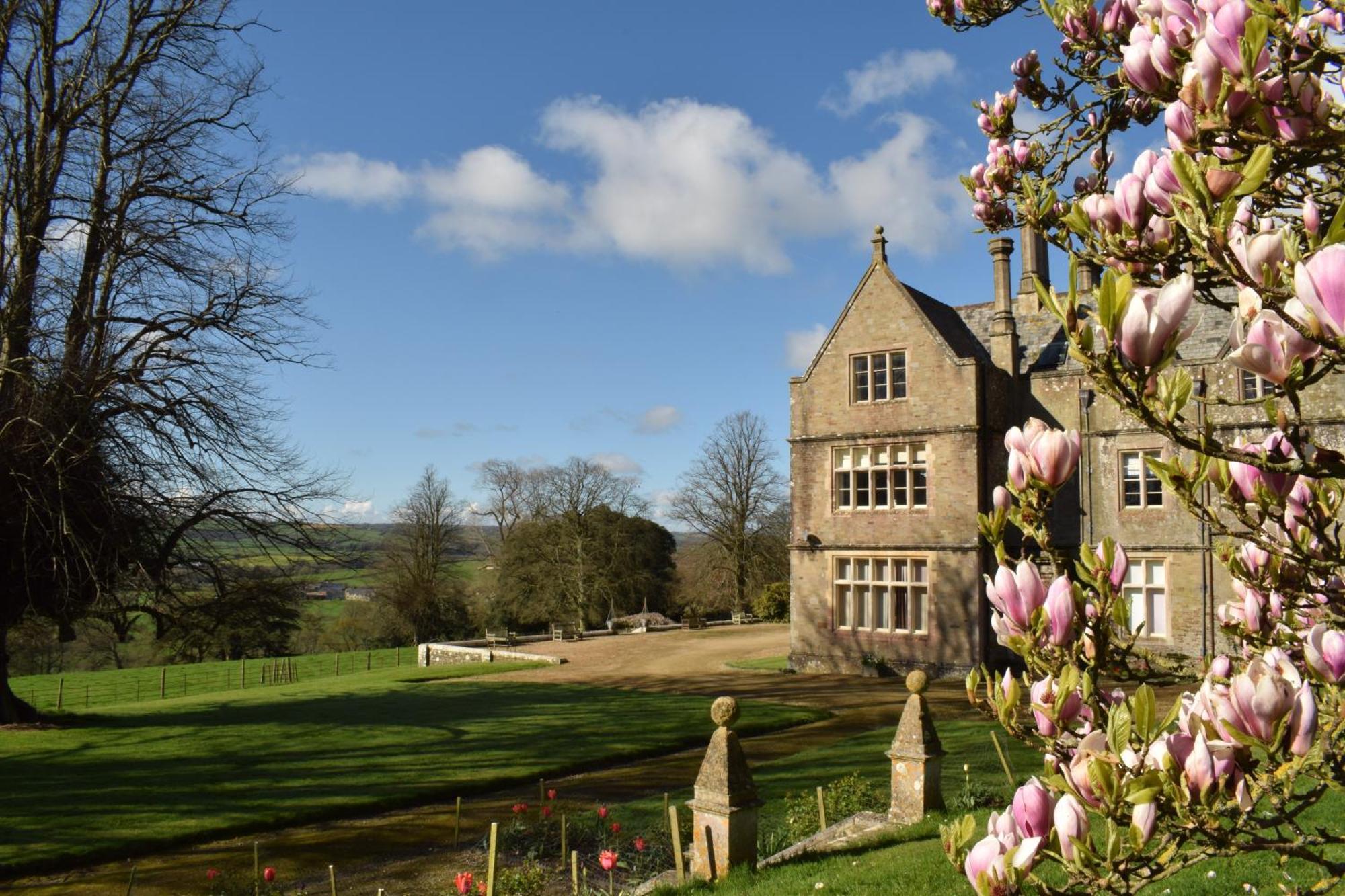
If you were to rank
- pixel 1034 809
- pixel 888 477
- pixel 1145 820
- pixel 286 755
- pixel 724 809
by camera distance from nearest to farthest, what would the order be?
pixel 1145 820
pixel 1034 809
pixel 724 809
pixel 286 755
pixel 888 477

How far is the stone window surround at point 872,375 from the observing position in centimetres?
2428

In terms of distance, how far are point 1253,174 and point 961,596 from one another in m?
22.5

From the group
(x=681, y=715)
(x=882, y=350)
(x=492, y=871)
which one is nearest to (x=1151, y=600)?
(x=882, y=350)

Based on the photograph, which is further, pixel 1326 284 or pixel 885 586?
pixel 885 586

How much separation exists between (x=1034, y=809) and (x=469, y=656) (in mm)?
35135

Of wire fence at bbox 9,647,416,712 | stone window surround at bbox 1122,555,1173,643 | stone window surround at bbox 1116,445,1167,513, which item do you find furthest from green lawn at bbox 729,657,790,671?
wire fence at bbox 9,647,416,712

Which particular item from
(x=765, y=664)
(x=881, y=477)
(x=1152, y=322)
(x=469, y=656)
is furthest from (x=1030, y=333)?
(x=1152, y=322)

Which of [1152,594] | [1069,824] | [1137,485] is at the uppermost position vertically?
[1137,485]

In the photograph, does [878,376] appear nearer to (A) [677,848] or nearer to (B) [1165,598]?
(B) [1165,598]

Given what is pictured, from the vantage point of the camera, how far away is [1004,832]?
7.11 ft

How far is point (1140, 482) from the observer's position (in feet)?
75.9

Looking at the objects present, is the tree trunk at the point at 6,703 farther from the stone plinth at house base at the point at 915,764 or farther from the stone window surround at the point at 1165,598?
the stone window surround at the point at 1165,598

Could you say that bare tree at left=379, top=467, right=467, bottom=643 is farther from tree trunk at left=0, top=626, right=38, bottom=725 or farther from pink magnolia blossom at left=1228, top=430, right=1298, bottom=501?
pink magnolia blossom at left=1228, top=430, right=1298, bottom=501

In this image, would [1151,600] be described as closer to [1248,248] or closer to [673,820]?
[673,820]
